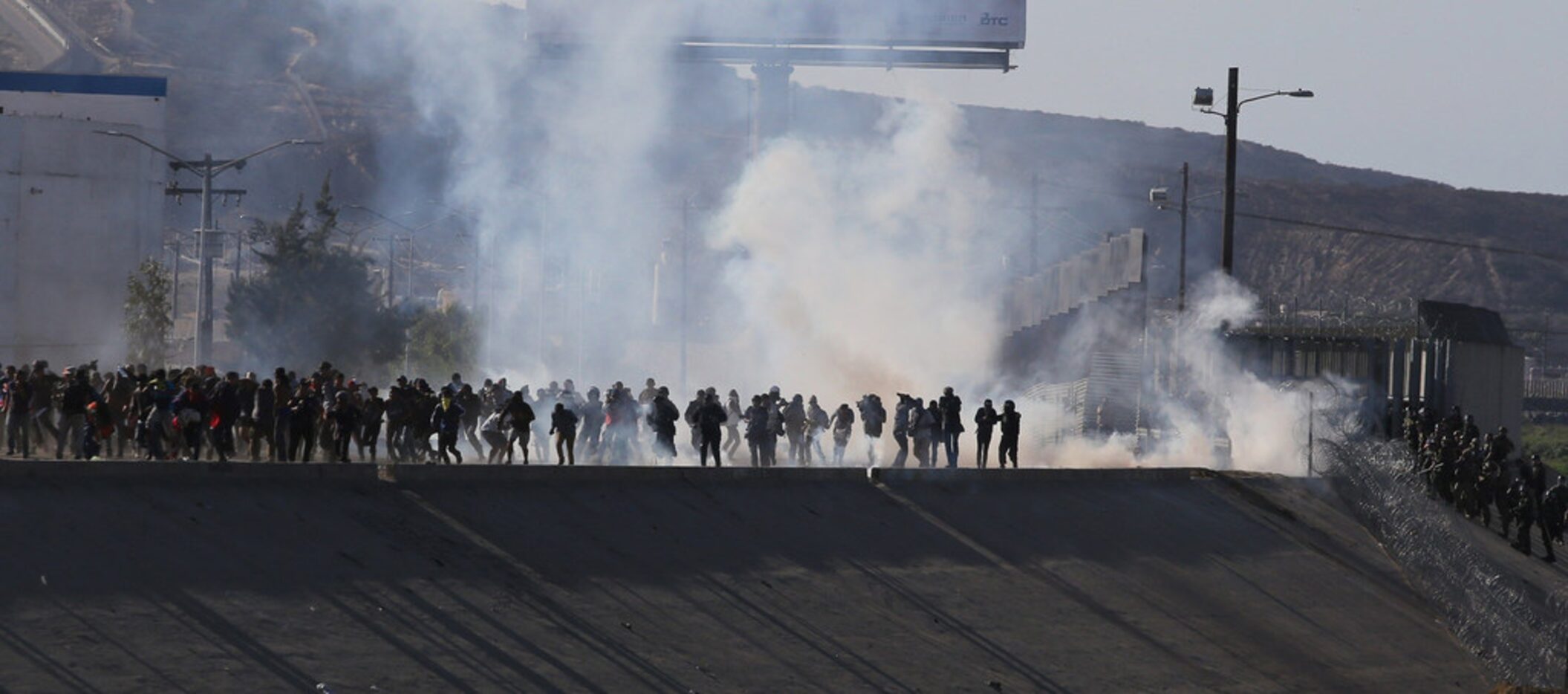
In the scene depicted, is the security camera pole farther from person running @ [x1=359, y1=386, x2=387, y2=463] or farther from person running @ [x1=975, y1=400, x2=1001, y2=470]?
person running @ [x1=975, y1=400, x2=1001, y2=470]

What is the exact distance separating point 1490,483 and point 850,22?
99.5 ft

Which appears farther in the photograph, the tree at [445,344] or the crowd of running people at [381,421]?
the tree at [445,344]

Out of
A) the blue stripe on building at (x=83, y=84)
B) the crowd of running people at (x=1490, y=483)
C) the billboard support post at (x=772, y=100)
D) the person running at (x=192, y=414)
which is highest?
the billboard support post at (x=772, y=100)

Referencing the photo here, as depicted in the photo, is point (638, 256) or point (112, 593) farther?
point (638, 256)

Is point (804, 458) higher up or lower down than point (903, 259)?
lower down

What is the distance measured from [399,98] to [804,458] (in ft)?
541

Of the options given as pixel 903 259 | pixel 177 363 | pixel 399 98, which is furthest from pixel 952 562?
pixel 399 98

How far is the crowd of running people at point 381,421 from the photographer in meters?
23.3

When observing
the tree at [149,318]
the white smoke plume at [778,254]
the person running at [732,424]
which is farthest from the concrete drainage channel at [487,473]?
the tree at [149,318]

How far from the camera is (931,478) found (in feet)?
85.5

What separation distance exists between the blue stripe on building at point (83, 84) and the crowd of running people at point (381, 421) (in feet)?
75.2

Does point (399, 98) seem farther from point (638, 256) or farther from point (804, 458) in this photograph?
point (804, 458)

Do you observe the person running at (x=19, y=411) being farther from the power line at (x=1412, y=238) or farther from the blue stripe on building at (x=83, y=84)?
the power line at (x=1412, y=238)

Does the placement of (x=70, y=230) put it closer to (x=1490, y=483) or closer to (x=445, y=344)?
(x=445, y=344)
